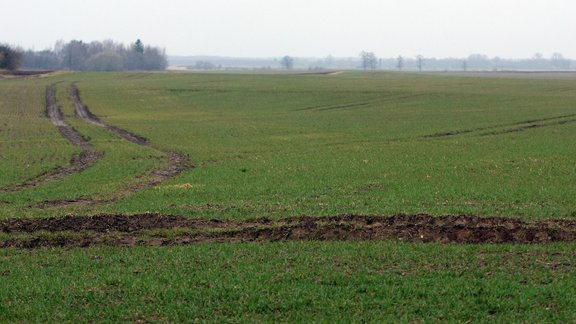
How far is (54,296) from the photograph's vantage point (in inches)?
482

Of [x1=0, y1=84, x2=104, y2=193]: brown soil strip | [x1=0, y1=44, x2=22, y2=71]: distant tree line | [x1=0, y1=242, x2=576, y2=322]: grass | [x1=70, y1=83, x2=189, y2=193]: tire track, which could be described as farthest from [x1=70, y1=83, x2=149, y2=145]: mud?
[x1=0, y1=44, x2=22, y2=71]: distant tree line

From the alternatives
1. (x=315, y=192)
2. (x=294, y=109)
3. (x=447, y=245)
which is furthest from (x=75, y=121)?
(x=447, y=245)

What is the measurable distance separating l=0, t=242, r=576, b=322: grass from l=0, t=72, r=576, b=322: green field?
36mm

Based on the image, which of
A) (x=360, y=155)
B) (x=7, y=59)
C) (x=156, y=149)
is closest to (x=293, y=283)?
(x=360, y=155)

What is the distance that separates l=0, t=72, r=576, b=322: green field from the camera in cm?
1170

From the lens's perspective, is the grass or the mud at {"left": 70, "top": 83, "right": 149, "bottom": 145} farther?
the mud at {"left": 70, "top": 83, "right": 149, "bottom": 145}

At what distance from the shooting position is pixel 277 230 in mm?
16922

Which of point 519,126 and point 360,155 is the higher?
point 360,155

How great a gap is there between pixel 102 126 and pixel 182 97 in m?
32.3

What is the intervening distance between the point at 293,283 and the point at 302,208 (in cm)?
745

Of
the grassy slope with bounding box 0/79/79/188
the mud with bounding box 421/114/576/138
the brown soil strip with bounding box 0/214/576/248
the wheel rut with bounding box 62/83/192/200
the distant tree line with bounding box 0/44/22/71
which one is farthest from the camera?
the distant tree line with bounding box 0/44/22/71

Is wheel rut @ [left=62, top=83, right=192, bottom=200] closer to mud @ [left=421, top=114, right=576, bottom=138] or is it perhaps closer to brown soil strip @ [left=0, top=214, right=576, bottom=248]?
brown soil strip @ [left=0, top=214, right=576, bottom=248]

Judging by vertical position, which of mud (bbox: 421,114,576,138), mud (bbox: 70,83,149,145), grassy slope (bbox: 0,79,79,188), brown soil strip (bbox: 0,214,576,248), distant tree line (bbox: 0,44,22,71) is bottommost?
mud (bbox: 421,114,576,138)

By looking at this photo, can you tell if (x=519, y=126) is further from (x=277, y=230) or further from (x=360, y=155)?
(x=277, y=230)
